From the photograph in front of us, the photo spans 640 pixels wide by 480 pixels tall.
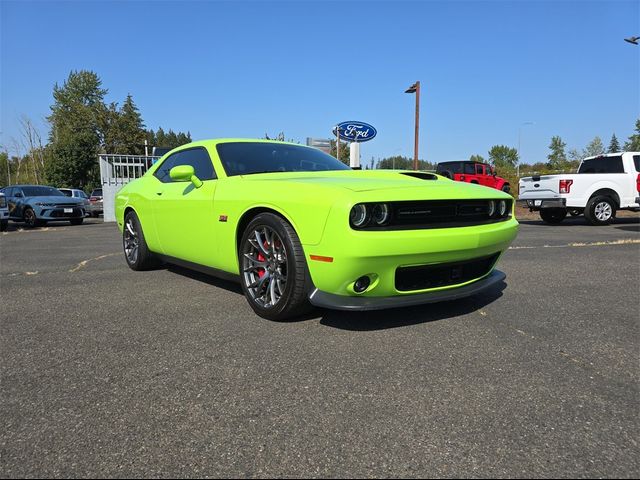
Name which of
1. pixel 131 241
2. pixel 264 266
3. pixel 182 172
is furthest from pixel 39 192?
pixel 264 266

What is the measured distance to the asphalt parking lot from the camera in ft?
5.44

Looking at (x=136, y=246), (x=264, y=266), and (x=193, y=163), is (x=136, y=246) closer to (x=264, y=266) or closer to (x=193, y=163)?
(x=193, y=163)

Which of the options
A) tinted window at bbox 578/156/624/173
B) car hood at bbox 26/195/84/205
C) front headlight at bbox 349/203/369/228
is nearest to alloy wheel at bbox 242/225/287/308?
front headlight at bbox 349/203/369/228

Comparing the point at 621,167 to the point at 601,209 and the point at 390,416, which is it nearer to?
the point at 601,209

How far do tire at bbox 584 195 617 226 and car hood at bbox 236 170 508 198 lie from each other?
9.54 metres

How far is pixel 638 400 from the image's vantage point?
211cm

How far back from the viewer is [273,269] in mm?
3199

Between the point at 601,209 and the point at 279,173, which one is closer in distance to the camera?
the point at 279,173

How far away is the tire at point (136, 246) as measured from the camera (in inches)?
199

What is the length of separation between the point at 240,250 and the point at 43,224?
16.1 meters

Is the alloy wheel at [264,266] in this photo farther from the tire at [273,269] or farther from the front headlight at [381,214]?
the front headlight at [381,214]

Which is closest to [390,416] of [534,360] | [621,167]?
[534,360]

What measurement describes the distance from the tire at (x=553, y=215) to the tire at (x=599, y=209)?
99 cm

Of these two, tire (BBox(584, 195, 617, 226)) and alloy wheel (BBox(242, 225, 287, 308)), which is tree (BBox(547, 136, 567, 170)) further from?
alloy wheel (BBox(242, 225, 287, 308))
